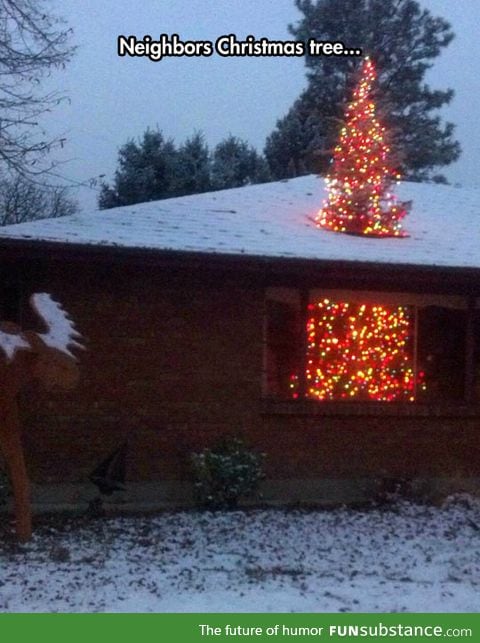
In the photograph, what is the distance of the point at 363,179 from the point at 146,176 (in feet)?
53.6

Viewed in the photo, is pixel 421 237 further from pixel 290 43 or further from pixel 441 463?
pixel 290 43

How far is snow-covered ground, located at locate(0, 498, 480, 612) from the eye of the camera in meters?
6.82

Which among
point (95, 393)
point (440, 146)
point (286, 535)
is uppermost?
point (440, 146)

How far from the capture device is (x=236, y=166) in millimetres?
31234

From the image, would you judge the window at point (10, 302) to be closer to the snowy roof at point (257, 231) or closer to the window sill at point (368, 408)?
the snowy roof at point (257, 231)

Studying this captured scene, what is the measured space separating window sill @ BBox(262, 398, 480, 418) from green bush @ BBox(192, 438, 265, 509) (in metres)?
1.10

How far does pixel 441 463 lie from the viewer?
38.7 feet

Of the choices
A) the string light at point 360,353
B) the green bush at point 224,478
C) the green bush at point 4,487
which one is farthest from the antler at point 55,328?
the string light at point 360,353

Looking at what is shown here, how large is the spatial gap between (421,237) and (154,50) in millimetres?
4514

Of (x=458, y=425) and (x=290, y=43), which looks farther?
(x=458, y=425)

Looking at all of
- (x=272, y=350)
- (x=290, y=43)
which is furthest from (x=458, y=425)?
(x=290, y=43)

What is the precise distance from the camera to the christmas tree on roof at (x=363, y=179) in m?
13.2

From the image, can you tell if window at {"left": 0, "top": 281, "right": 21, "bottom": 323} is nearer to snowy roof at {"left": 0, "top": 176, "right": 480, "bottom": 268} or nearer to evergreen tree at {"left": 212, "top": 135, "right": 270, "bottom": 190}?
snowy roof at {"left": 0, "top": 176, "right": 480, "bottom": 268}

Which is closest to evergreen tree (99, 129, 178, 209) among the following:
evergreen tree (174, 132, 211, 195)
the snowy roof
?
evergreen tree (174, 132, 211, 195)
